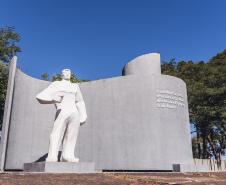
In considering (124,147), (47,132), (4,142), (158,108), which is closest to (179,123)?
(158,108)

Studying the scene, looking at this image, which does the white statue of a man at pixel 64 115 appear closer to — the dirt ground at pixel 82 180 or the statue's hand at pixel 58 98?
the statue's hand at pixel 58 98

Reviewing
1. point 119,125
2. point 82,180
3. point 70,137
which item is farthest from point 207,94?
point 82,180

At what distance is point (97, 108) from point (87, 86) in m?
1.40

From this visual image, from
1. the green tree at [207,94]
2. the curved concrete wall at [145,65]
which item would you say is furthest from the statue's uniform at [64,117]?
the green tree at [207,94]

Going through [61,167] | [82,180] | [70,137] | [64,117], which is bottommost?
[82,180]

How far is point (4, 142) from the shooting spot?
12.6 m

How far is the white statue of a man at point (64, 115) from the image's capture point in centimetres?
903

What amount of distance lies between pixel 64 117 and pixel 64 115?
6 centimetres

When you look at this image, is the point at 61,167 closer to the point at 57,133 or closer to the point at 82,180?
the point at 57,133

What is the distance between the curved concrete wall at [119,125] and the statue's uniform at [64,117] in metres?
4.88

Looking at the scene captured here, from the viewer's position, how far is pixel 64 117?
9094 mm

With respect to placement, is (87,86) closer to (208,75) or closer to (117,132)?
(117,132)

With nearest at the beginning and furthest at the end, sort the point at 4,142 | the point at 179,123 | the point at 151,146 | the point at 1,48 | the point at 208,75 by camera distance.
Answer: the point at 4,142, the point at 151,146, the point at 179,123, the point at 1,48, the point at 208,75

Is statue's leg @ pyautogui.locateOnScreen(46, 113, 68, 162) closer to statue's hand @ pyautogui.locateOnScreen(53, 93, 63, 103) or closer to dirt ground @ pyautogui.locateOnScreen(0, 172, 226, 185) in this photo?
statue's hand @ pyautogui.locateOnScreen(53, 93, 63, 103)
